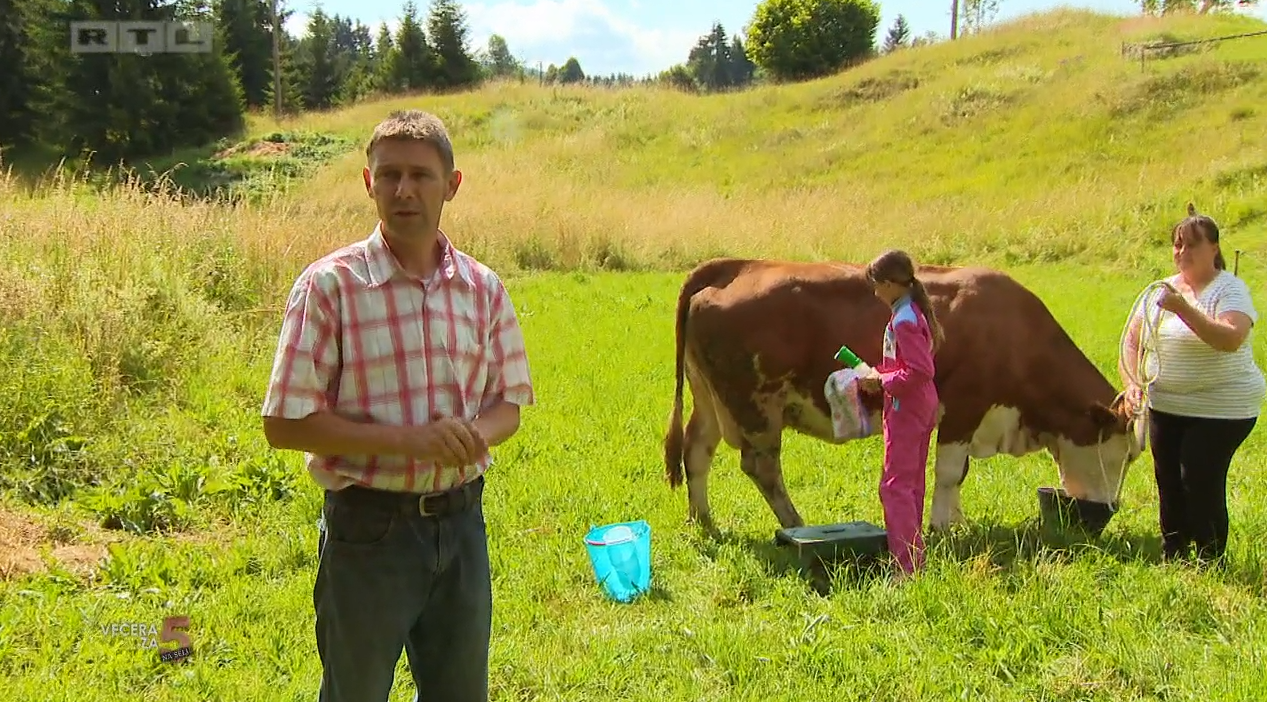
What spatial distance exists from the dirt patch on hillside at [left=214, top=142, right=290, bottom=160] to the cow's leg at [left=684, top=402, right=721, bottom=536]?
2982cm

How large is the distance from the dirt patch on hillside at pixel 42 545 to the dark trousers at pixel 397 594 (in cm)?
301

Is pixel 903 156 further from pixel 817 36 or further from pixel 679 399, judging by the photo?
pixel 817 36

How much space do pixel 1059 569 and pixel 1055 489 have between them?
3.75ft

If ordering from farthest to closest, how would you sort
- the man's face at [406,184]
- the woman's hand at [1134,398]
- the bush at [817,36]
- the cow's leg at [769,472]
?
the bush at [817,36], the cow's leg at [769,472], the woman's hand at [1134,398], the man's face at [406,184]

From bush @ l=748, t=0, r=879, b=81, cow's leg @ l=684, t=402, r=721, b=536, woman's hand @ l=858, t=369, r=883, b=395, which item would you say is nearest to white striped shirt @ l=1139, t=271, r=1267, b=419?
woman's hand @ l=858, t=369, r=883, b=395

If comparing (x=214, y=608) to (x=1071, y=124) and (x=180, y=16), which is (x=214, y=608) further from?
(x=180, y=16)

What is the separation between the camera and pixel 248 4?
46.6 m

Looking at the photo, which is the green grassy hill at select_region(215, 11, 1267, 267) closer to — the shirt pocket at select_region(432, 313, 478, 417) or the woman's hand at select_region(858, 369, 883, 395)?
the woman's hand at select_region(858, 369, 883, 395)

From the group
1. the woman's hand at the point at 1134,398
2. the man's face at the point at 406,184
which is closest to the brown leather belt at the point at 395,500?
the man's face at the point at 406,184

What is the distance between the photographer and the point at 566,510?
588 cm

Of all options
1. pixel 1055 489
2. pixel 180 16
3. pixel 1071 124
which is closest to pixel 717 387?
pixel 1055 489

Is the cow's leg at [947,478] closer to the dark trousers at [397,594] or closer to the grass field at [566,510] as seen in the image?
the grass field at [566,510]

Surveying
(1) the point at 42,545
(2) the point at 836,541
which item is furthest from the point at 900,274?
(1) the point at 42,545

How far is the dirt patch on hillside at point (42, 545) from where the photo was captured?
4.79 m
